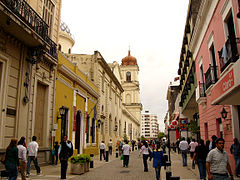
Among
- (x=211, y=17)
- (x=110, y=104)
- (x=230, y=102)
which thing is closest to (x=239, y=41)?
(x=230, y=102)

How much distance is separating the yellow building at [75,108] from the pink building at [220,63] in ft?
30.0

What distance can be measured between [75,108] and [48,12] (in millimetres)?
8232

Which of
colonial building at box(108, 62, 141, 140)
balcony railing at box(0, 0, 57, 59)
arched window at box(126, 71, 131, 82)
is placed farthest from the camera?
arched window at box(126, 71, 131, 82)

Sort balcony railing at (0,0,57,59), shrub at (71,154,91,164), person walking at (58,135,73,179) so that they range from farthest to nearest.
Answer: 1. shrub at (71,154,91,164)
2. person walking at (58,135,73,179)
3. balcony railing at (0,0,57,59)

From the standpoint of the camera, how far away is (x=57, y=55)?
16219 millimetres

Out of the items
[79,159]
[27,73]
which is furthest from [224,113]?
[27,73]

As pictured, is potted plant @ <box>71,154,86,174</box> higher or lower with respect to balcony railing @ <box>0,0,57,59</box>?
lower

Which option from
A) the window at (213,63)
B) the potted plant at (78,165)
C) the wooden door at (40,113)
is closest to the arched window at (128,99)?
the wooden door at (40,113)

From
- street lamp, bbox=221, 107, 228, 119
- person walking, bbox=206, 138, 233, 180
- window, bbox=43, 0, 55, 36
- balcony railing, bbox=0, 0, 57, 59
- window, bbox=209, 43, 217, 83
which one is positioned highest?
window, bbox=43, 0, 55, 36

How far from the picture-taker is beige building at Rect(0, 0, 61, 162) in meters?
10.6

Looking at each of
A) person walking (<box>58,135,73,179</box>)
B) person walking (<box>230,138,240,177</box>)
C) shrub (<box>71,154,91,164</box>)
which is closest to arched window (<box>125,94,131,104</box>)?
shrub (<box>71,154,91,164</box>)

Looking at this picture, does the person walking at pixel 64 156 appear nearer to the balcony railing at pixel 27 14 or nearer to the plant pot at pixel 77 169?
the plant pot at pixel 77 169

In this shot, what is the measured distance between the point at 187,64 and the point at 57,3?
13.2 m

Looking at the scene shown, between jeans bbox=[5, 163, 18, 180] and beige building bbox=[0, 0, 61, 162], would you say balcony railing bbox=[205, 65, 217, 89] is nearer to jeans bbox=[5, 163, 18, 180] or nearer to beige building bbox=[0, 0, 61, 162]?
beige building bbox=[0, 0, 61, 162]
